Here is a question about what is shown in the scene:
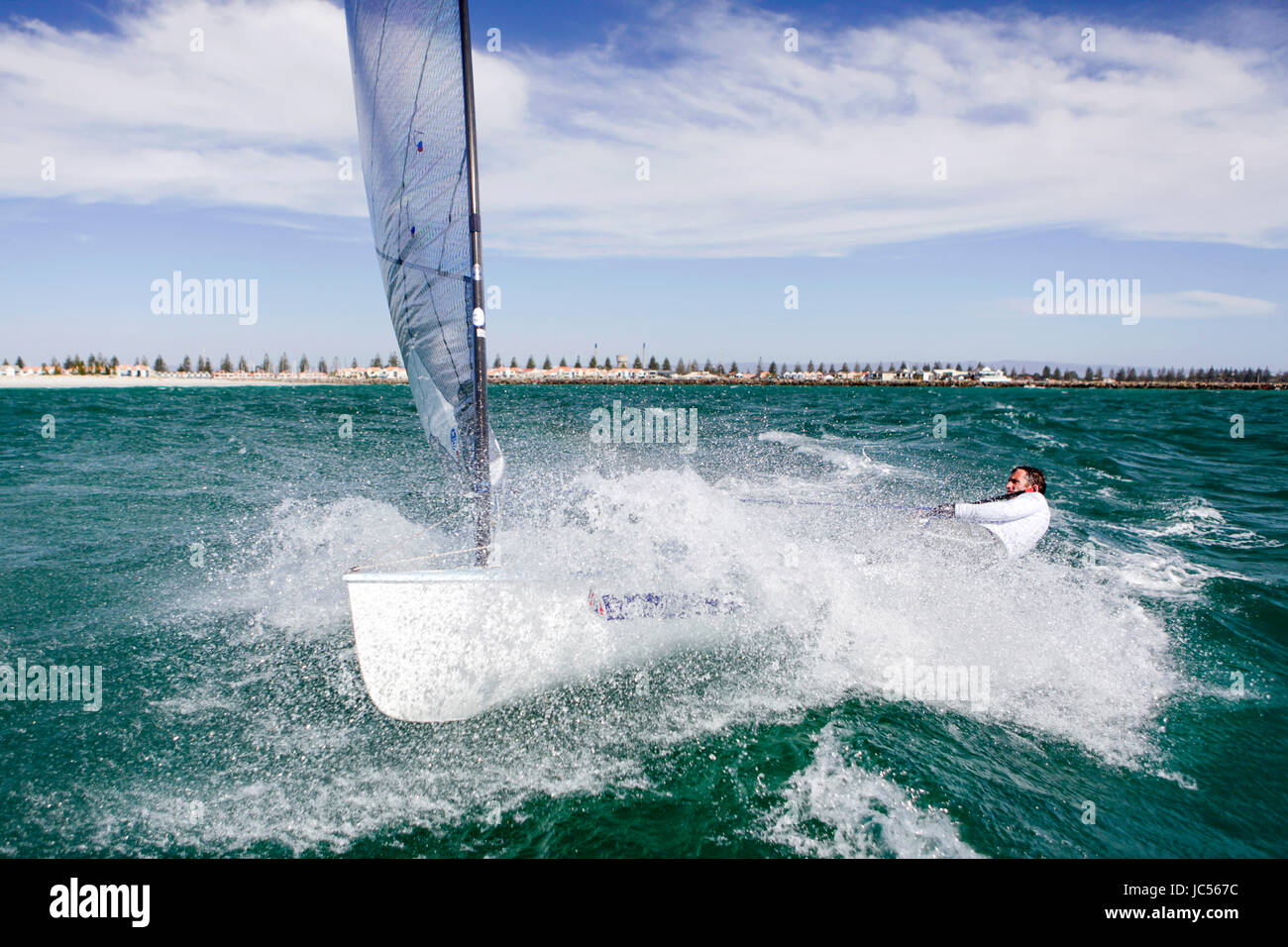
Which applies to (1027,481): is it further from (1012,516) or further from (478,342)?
(478,342)

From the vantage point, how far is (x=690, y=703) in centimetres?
570

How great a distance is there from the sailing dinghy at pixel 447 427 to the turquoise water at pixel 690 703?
Answer: 1.13ft

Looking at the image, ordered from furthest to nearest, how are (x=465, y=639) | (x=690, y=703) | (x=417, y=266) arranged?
(x=417, y=266), (x=690, y=703), (x=465, y=639)

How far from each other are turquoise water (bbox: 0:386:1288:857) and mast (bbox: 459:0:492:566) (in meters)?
0.57

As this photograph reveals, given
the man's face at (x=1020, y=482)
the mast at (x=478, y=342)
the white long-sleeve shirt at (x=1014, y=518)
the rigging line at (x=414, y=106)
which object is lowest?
the white long-sleeve shirt at (x=1014, y=518)

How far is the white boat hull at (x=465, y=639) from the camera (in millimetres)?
4898

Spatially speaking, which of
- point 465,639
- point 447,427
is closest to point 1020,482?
point 465,639

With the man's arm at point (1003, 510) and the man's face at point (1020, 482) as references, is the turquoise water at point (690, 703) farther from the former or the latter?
the man's face at point (1020, 482)

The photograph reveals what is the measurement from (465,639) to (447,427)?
2.67 m

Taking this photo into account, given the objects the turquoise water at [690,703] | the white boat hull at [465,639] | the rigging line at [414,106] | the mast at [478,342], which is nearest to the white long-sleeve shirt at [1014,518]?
the turquoise water at [690,703]

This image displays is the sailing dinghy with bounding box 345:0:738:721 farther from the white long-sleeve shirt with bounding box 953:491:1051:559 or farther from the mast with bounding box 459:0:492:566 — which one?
the white long-sleeve shirt with bounding box 953:491:1051:559
